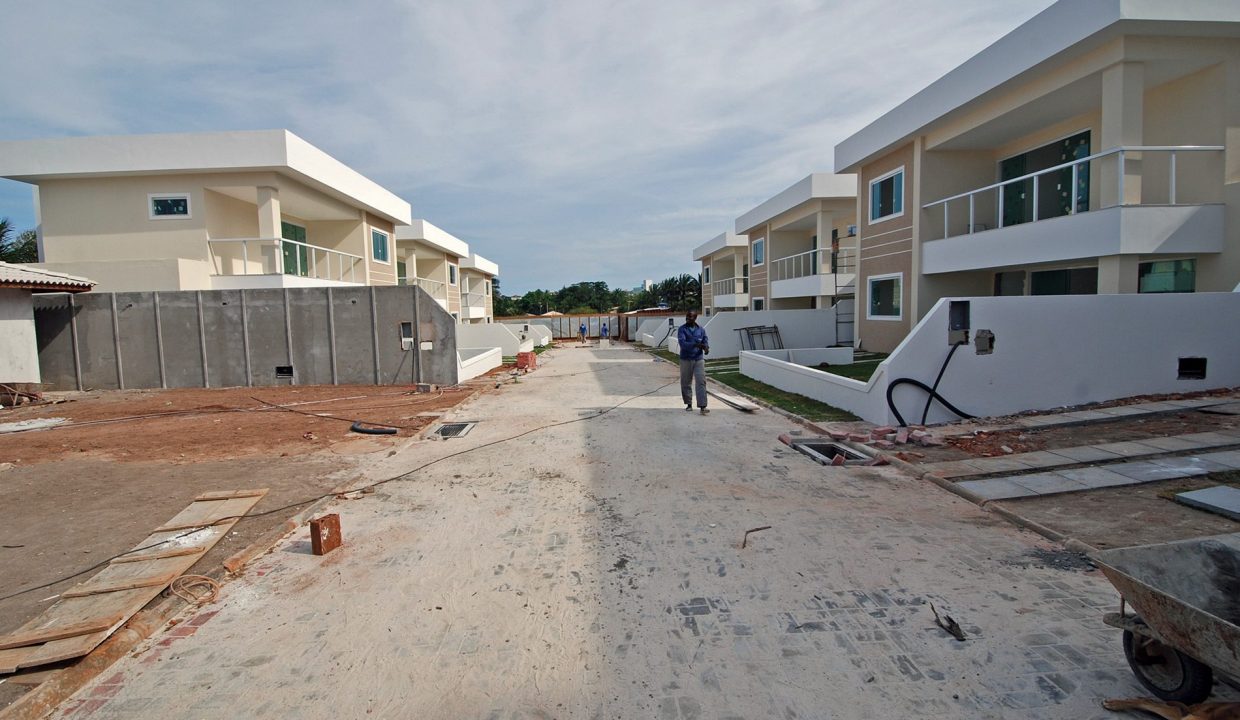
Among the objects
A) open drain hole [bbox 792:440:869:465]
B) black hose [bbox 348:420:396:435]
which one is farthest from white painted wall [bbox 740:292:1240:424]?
black hose [bbox 348:420:396:435]

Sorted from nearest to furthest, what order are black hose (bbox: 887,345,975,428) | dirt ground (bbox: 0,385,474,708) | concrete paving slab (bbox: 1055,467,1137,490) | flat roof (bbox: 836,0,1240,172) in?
dirt ground (bbox: 0,385,474,708)
concrete paving slab (bbox: 1055,467,1137,490)
black hose (bbox: 887,345,975,428)
flat roof (bbox: 836,0,1240,172)

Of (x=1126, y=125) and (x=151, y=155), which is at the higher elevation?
(x=151, y=155)

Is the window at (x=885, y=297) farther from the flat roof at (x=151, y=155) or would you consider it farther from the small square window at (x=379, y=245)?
the small square window at (x=379, y=245)

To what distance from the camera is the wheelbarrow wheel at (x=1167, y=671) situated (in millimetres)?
2523

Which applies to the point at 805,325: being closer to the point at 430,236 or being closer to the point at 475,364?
the point at 475,364

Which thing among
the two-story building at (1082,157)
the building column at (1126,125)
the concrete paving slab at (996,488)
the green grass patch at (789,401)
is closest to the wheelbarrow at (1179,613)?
the concrete paving slab at (996,488)

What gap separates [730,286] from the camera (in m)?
37.8

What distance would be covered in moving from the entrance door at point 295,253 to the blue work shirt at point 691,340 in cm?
1363

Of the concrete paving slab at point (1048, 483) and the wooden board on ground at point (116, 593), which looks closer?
the wooden board on ground at point (116, 593)

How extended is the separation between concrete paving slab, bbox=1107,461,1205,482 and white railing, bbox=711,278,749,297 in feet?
91.9

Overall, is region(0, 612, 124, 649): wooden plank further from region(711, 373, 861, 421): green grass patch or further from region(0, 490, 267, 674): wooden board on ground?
region(711, 373, 861, 421): green grass patch

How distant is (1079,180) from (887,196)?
18.0 ft

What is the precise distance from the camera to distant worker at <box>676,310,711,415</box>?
11.0 meters

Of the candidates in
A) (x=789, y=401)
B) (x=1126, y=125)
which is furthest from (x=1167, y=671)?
(x=1126, y=125)
